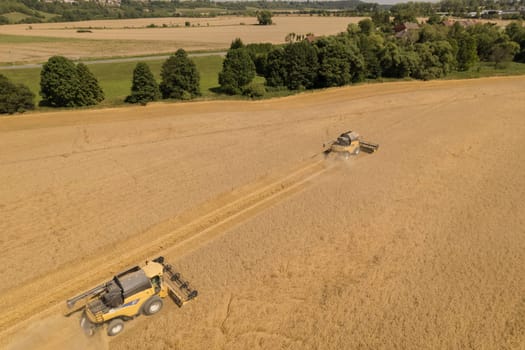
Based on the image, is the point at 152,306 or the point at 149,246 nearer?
the point at 152,306

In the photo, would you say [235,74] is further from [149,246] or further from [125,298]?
[125,298]

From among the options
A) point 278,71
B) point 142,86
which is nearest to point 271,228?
point 142,86

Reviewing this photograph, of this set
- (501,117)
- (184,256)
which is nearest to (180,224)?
(184,256)

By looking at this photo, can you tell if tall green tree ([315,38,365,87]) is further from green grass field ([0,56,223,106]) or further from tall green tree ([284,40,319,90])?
green grass field ([0,56,223,106])

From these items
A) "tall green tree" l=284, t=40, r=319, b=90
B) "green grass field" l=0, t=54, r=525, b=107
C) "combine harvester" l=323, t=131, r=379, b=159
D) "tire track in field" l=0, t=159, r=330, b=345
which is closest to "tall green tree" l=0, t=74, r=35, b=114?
"green grass field" l=0, t=54, r=525, b=107

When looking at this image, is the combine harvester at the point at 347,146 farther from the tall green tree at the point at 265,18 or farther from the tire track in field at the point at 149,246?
the tall green tree at the point at 265,18
